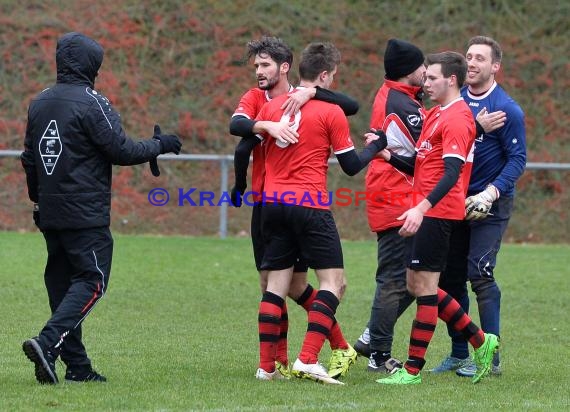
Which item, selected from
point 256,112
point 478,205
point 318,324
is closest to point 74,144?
point 256,112

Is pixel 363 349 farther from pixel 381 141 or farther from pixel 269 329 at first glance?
pixel 381 141

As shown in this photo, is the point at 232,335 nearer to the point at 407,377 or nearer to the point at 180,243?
the point at 407,377

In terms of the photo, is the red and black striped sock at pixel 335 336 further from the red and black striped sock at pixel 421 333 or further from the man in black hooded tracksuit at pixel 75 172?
the man in black hooded tracksuit at pixel 75 172

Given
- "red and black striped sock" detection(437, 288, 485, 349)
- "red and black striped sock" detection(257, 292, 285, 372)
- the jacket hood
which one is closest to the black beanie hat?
"red and black striped sock" detection(437, 288, 485, 349)

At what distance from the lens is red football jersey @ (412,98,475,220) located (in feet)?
22.0

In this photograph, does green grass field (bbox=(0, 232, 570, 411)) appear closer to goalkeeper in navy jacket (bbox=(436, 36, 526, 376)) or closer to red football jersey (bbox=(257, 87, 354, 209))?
goalkeeper in navy jacket (bbox=(436, 36, 526, 376))

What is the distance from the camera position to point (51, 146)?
652 cm

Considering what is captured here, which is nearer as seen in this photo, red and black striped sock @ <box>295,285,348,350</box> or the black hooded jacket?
the black hooded jacket

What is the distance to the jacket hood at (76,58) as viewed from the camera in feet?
21.5

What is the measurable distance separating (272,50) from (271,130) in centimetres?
67

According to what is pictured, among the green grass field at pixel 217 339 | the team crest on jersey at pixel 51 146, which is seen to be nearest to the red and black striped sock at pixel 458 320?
the green grass field at pixel 217 339

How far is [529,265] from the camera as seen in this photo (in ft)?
46.4

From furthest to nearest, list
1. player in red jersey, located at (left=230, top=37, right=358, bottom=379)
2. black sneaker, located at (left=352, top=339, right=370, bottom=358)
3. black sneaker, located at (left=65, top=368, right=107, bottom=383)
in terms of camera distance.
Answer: black sneaker, located at (left=352, top=339, right=370, bottom=358) → player in red jersey, located at (left=230, top=37, right=358, bottom=379) → black sneaker, located at (left=65, top=368, right=107, bottom=383)

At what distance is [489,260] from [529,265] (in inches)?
273
